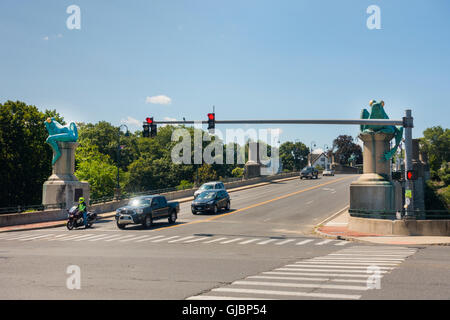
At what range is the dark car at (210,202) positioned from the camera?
3425 centimetres

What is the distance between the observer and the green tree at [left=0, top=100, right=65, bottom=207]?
5031cm

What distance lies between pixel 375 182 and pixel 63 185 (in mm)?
24092

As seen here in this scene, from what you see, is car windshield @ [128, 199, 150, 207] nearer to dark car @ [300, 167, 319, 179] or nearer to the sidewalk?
the sidewalk

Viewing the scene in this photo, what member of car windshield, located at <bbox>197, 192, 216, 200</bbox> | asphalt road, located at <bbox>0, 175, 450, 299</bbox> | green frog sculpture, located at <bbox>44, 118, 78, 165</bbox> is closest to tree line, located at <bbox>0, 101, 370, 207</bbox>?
green frog sculpture, located at <bbox>44, 118, 78, 165</bbox>

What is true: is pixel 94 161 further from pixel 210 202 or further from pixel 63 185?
pixel 210 202

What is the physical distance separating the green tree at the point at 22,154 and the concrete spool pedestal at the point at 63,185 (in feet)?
62.0

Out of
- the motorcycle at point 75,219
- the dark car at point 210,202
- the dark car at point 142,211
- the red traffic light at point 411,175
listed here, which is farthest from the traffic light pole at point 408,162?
the motorcycle at point 75,219

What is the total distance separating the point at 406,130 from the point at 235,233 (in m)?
10.8

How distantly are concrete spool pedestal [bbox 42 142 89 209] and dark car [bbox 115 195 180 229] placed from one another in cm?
938

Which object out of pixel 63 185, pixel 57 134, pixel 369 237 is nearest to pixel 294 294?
pixel 369 237

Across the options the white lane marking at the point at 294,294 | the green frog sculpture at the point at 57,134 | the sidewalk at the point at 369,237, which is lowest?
the sidewalk at the point at 369,237

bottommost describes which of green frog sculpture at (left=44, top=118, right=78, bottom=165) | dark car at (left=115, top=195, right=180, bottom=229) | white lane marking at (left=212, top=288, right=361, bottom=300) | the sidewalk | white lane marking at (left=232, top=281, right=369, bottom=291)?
the sidewalk
